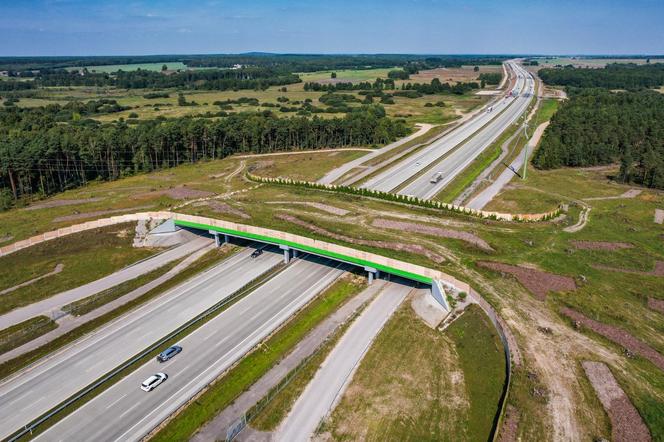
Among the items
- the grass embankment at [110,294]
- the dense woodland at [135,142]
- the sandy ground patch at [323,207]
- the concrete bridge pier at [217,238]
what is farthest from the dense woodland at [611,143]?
the grass embankment at [110,294]

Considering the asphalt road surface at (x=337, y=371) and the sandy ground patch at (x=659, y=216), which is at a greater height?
the sandy ground patch at (x=659, y=216)

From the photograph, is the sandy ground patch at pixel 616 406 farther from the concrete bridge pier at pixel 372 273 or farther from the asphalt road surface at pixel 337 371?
the concrete bridge pier at pixel 372 273

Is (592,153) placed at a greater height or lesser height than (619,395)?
greater

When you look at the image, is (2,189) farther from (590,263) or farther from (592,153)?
(592,153)

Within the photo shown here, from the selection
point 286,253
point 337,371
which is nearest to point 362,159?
point 286,253

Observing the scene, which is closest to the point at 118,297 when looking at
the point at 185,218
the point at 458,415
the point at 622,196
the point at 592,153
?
the point at 185,218

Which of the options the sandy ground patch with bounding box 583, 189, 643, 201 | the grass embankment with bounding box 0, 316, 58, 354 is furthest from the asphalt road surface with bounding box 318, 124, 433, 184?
the grass embankment with bounding box 0, 316, 58, 354

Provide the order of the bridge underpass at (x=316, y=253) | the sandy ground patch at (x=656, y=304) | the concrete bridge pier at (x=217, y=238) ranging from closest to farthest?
the sandy ground patch at (x=656, y=304) → the bridge underpass at (x=316, y=253) → the concrete bridge pier at (x=217, y=238)
